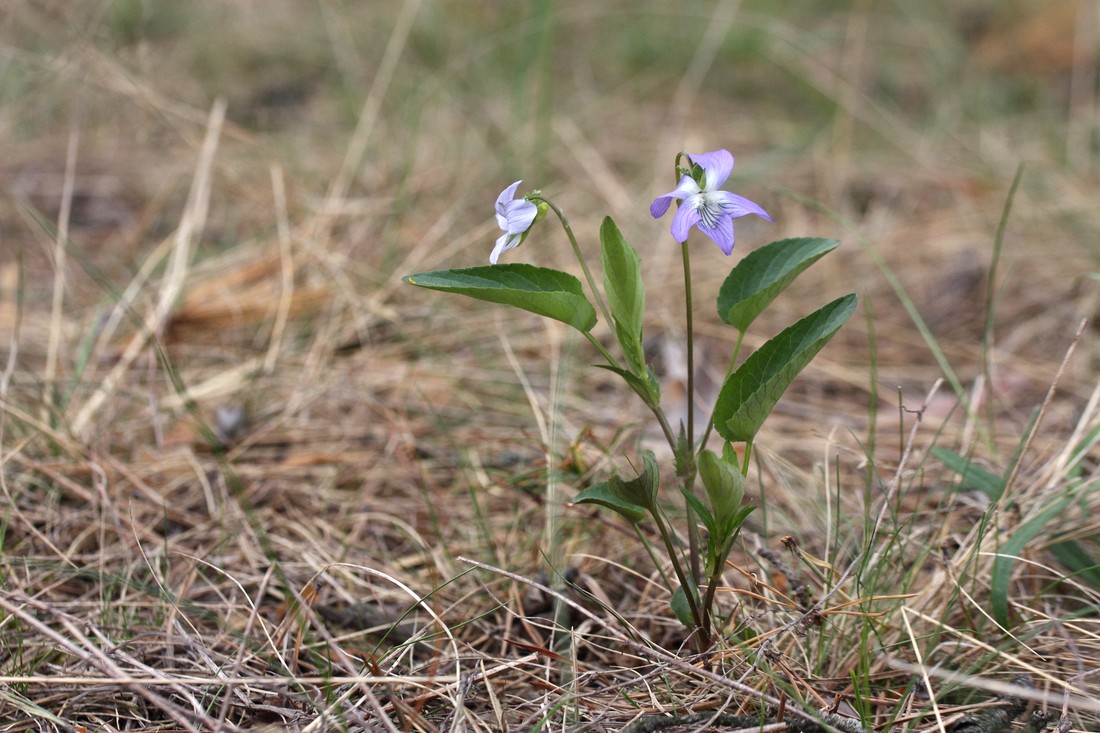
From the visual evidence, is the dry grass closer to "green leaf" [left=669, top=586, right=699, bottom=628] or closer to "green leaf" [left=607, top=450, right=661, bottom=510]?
"green leaf" [left=669, top=586, right=699, bottom=628]

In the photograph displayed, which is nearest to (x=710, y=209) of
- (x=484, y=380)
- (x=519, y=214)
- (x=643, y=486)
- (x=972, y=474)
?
(x=519, y=214)

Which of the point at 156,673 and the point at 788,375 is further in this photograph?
the point at 156,673

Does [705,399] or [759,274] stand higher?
[759,274]

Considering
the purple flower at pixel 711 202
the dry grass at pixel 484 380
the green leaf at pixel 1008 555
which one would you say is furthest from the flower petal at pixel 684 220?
the green leaf at pixel 1008 555

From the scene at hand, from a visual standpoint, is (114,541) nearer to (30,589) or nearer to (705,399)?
(30,589)

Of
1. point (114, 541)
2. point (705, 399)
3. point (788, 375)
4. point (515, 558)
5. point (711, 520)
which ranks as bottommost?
point (114, 541)

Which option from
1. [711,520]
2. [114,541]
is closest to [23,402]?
[114,541]

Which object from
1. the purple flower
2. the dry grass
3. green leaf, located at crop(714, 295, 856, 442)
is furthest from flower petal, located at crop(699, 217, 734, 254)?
the dry grass
